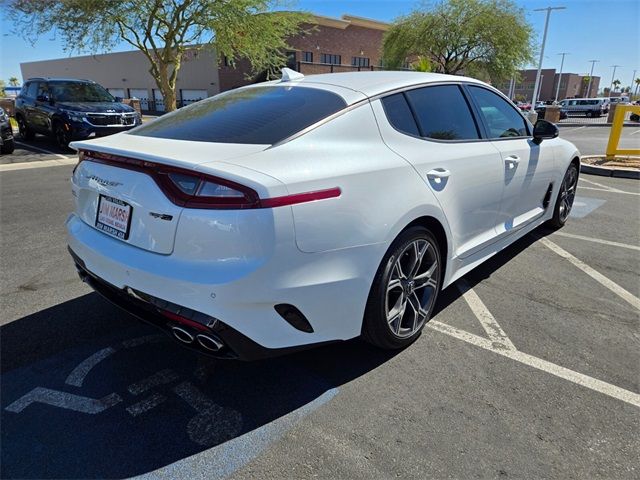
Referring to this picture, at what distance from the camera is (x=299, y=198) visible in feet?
6.48

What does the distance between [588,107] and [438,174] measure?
156ft

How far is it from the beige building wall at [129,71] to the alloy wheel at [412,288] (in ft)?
131

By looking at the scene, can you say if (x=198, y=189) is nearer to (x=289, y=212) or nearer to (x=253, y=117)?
(x=289, y=212)

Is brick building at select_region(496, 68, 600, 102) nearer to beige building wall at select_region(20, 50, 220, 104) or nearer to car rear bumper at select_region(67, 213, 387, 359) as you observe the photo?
beige building wall at select_region(20, 50, 220, 104)

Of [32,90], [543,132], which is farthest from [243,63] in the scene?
[543,132]

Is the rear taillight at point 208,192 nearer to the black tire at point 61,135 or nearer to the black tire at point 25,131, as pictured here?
the black tire at point 61,135

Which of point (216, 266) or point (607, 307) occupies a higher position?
point (216, 266)

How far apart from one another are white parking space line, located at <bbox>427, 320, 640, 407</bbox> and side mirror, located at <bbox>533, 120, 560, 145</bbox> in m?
2.10

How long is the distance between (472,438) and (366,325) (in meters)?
0.77

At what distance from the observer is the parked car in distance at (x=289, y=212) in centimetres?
193

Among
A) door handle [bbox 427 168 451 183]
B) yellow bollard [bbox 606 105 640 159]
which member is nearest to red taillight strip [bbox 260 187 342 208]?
door handle [bbox 427 168 451 183]

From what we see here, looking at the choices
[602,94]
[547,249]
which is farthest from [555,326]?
[602,94]

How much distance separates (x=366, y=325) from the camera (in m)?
2.52

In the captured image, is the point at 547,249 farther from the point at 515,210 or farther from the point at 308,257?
the point at 308,257
